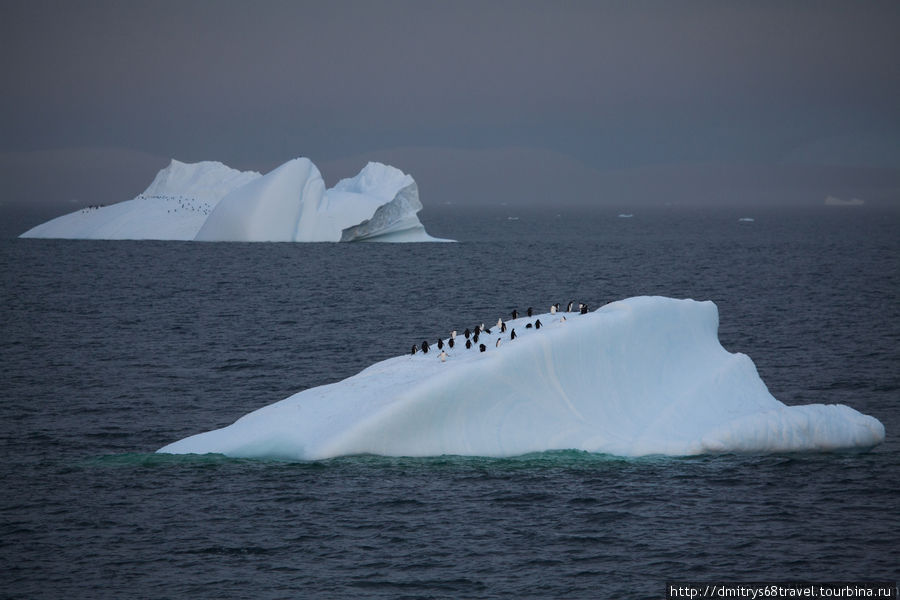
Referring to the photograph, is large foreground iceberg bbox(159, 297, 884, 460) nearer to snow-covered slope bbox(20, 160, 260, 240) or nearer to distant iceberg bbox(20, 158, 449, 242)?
distant iceberg bbox(20, 158, 449, 242)

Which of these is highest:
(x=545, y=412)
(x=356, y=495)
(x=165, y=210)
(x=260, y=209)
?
(x=165, y=210)

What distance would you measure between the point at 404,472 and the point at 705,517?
27.6ft

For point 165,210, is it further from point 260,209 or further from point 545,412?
point 545,412

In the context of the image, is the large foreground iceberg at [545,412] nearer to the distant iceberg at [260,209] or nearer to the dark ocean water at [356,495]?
the dark ocean water at [356,495]

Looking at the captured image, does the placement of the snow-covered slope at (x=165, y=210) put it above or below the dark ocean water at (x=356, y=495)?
above

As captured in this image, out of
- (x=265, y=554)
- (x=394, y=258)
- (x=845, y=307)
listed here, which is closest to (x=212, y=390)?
(x=265, y=554)

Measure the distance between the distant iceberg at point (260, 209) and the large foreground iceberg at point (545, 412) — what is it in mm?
71594

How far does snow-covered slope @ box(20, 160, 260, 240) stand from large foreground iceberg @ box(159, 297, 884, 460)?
3511 inches

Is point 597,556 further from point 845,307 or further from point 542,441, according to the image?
point 845,307

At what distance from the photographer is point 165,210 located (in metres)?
118

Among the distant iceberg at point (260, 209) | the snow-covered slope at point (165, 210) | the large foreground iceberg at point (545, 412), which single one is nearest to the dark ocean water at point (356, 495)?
the large foreground iceberg at point (545, 412)

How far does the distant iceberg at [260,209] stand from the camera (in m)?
104

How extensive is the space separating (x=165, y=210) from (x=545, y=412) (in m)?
94.6

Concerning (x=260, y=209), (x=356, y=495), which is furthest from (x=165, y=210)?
(x=356, y=495)
